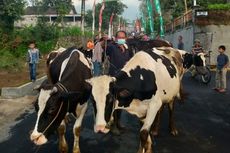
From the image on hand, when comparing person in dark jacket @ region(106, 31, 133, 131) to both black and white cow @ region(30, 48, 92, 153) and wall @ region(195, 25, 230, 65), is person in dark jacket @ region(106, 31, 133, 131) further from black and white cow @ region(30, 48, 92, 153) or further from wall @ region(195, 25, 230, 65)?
wall @ region(195, 25, 230, 65)

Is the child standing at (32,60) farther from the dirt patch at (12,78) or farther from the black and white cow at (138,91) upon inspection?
A: the black and white cow at (138,91)

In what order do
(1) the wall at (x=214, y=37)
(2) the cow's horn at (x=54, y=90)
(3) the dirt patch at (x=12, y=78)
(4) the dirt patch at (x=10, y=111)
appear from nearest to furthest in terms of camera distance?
1. (2) the cow's horn at (x=54, y=90)
2. (4) the dirt patch at (x=10, y=111)
3. (3) the dirt patch at (x=12, y=78)
4. (1) the wall at (x=214, y=37)

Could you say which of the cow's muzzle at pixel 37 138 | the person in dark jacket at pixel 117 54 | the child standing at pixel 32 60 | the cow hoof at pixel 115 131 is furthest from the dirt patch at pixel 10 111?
the cow's muzzle at pixel 37 138

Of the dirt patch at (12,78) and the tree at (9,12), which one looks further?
A: the tree at (9,12)

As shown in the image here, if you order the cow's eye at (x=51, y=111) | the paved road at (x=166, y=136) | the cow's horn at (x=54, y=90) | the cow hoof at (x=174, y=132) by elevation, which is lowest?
the paved road at (x=166, y=136)

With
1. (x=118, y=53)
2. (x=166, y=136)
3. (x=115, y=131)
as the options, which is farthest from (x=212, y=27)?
(x=115, y=131)

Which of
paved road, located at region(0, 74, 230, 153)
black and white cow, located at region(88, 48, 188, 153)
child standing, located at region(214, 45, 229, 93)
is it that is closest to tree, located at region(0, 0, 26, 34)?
child standing, located at region(214, 45, 229, 93)

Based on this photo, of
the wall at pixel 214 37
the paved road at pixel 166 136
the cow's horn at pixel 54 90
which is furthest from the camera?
the wall at pixel 214 37

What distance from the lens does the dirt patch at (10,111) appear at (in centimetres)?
912

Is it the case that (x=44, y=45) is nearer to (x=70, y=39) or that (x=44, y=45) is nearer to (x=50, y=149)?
(x=70, y=39)

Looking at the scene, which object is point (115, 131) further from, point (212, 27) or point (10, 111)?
point (212, 27)

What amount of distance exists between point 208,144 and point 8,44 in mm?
24640

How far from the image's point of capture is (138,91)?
20.8 ft

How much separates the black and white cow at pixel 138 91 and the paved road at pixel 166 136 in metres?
0.89
